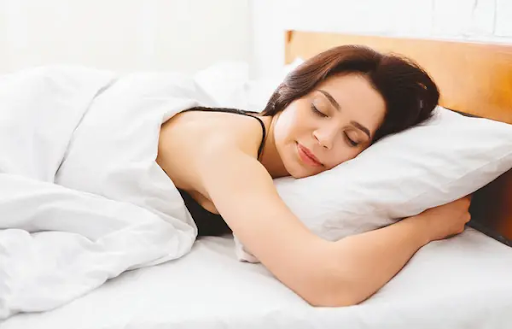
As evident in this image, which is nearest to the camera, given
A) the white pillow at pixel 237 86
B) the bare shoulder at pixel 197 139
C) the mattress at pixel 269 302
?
the mattress at pixel 269 302

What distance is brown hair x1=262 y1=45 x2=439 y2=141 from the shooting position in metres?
1.13

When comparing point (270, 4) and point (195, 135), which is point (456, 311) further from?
point (270, 4)

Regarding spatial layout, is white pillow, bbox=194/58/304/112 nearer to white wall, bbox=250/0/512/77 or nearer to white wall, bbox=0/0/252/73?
white wall, bbox=250/0/512/77

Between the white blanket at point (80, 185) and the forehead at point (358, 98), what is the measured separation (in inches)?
12.2

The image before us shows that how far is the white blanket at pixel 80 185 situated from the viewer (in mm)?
835

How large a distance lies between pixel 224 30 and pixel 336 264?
2.32m

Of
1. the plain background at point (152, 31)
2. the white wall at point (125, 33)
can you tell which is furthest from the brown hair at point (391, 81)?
the white wall at point (125, 33)

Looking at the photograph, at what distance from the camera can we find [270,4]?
8.72 ft

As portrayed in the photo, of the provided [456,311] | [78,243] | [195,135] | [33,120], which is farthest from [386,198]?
[33,120]

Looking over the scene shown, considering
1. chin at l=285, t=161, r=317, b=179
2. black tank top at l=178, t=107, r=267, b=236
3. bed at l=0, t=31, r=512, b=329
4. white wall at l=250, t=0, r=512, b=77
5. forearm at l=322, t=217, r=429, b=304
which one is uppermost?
white wall at l=250, t=0, r=512, b=77

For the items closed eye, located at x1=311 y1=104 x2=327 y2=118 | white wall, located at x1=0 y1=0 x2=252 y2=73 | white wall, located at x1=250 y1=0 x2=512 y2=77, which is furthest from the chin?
white wall, located at x1=0 y1=0 x2=252 y2=73

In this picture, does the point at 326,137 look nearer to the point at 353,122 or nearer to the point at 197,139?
the point at 353,122

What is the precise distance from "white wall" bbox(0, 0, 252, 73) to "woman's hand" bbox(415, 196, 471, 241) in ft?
7.00

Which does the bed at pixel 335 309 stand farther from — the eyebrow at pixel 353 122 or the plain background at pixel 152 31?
the plain background at pixel 152 31
